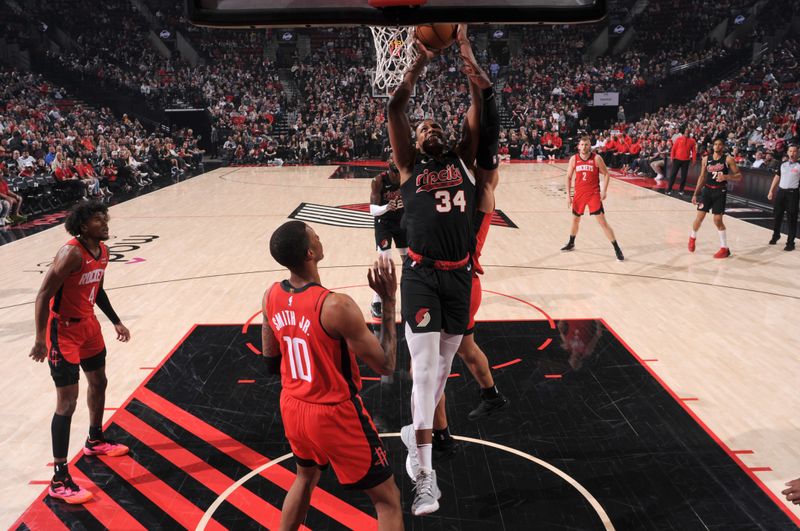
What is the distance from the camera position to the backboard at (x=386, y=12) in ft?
9.10

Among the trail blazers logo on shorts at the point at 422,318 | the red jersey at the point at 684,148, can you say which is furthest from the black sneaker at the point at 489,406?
the red jersey at the point at 684,148

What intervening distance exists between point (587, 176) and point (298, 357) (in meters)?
7.49

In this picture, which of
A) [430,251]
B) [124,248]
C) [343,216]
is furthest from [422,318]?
[343,216]

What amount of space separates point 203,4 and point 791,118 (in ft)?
66.2

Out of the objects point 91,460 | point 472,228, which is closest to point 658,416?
point 472,228

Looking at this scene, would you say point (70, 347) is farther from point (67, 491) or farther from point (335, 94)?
point (335, 94)

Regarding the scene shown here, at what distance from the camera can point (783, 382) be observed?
17.4ft

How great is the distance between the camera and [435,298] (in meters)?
3.71

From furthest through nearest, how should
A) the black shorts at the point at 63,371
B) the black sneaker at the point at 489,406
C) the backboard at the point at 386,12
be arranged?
the black sneaker at the point at 489,406
the black shorts at the point at 63,371
the backboard at the point at 386,12

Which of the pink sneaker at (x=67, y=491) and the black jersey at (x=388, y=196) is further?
the black jersey at (x=388, y=196)

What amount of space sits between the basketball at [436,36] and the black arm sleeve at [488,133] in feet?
1.14

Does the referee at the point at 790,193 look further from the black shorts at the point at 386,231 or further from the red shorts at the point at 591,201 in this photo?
the black shorts at the point at 386,231

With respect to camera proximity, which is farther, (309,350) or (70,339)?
→ (70,339)

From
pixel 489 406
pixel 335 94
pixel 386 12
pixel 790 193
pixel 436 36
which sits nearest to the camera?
pixel 386 12
